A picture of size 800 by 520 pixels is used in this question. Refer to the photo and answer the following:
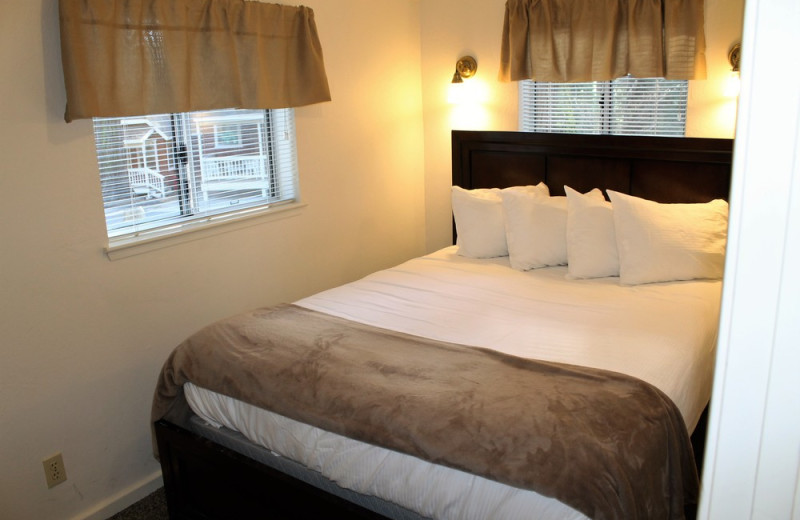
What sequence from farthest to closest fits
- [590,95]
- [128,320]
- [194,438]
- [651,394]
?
[590,95], [128,320], [194,438], [651,394]

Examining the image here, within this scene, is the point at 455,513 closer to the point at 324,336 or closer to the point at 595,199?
the point at 324,336

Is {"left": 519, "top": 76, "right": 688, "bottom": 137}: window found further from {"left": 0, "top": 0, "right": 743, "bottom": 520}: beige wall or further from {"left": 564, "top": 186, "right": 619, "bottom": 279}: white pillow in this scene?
{"left": 564, "top": 186, "right": 619, "bottom": 279}: white pillow

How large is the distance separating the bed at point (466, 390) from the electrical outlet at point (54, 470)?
1.37 feet

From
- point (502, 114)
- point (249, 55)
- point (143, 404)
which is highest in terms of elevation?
point (249, 55)

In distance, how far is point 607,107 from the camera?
3.76 meters

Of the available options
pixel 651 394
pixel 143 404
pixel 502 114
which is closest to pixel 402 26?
pixel 502 114

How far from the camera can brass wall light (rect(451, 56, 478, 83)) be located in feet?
13.4

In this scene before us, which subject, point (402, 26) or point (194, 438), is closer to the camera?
point (194, 438)

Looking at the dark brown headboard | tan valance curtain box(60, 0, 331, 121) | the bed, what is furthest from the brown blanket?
the dark brown headboard

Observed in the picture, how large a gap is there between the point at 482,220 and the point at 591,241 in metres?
0.64

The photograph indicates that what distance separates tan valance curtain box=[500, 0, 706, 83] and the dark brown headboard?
332 mm

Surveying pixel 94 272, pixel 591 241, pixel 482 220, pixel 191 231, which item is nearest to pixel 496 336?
pixel 591 241

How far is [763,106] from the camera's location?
0.51 m

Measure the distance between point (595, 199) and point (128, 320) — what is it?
7.30 ft
